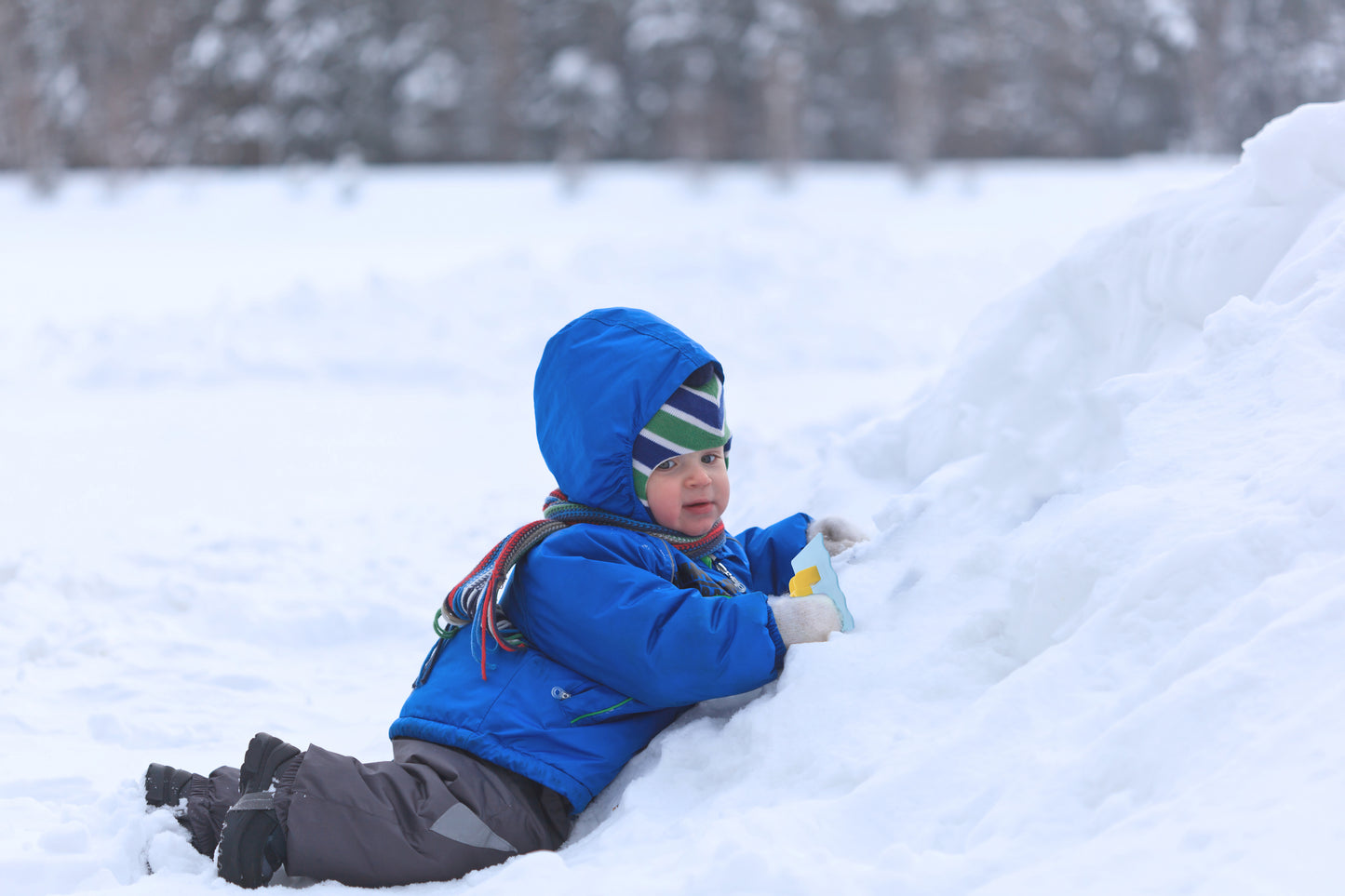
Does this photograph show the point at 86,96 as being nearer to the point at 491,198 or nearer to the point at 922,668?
the point at 491,198

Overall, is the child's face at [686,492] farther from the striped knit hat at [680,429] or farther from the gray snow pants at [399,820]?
the gray snow pants at [399,820]

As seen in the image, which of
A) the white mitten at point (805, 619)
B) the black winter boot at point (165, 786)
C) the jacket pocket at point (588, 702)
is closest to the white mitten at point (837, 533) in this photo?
the white mitten at point (805, 619)

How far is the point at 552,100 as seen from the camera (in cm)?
2061

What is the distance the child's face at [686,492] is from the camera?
239 cm

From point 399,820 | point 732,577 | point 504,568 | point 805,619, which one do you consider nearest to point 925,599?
point 805,619

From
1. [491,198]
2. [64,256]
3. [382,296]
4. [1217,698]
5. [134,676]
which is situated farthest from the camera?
[491,198]

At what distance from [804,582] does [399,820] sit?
86 centimetres

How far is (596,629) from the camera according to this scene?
2166 millimetres

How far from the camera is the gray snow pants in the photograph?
6.89ft

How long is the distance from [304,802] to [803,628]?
93cm

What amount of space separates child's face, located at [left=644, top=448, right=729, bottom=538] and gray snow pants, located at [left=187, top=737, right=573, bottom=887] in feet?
1.91

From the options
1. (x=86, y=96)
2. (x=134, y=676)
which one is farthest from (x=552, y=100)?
(x=134, y=676)

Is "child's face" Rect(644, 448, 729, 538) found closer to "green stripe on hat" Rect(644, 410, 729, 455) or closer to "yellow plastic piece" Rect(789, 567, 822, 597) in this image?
"green stripe on hat" Rect(644, 410, 729, 455)

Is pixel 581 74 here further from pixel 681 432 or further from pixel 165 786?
pixel 165 786
